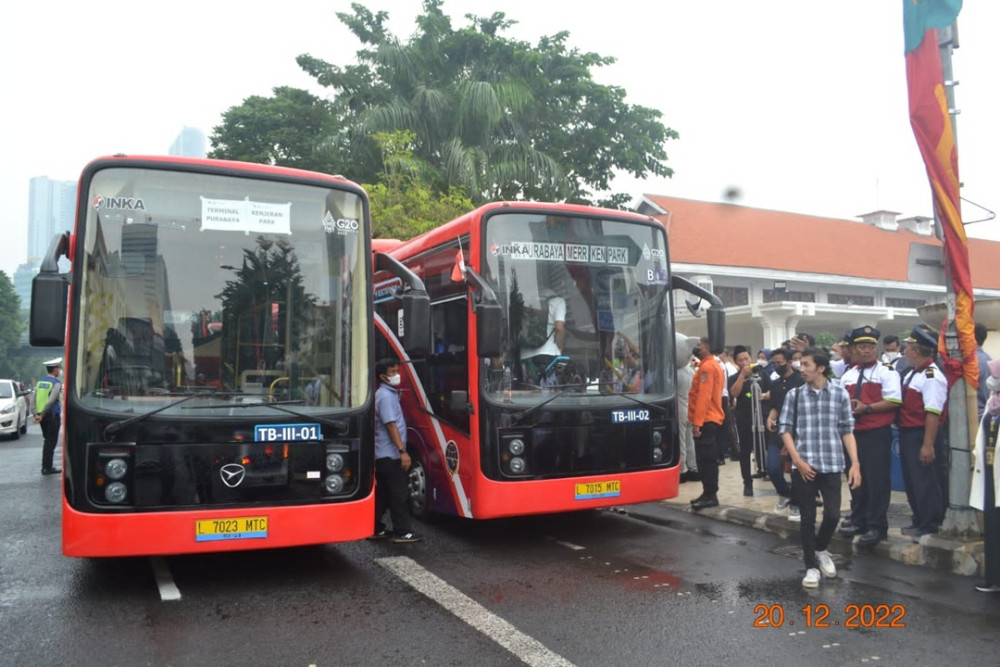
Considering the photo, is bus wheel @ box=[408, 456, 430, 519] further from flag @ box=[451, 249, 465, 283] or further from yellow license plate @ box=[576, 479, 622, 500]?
flag @ box=[451, 249, 465, 283]

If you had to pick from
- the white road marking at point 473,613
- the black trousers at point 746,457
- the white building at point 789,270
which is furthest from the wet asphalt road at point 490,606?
the white building at point 789,270

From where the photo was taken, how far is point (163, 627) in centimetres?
511

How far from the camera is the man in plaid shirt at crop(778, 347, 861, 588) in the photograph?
611 centimetres

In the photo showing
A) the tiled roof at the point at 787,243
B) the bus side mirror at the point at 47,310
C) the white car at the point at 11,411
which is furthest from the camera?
the tiled roof at the point at 787,243

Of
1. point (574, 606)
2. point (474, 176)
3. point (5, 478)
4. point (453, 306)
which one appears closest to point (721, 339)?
point (453, 306)

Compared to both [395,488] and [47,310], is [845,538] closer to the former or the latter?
[395,488]

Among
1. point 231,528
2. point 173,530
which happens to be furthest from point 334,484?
point 173,530

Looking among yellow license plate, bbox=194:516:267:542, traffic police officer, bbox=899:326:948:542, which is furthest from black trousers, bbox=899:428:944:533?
yellow license plate, bbox=194:516:267:542

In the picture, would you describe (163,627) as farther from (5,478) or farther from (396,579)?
(5,478)

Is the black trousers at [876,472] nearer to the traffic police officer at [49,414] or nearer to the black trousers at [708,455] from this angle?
the black trousers at [708,455]

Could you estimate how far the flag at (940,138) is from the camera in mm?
6883

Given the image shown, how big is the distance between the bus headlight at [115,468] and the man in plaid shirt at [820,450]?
4.63 m

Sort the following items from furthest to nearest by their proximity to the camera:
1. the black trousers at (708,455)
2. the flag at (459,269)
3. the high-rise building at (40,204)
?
the high-rise building at (40,204)
the black trousers at (708,455)
the flag at (459,269)

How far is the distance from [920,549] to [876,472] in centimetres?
69
